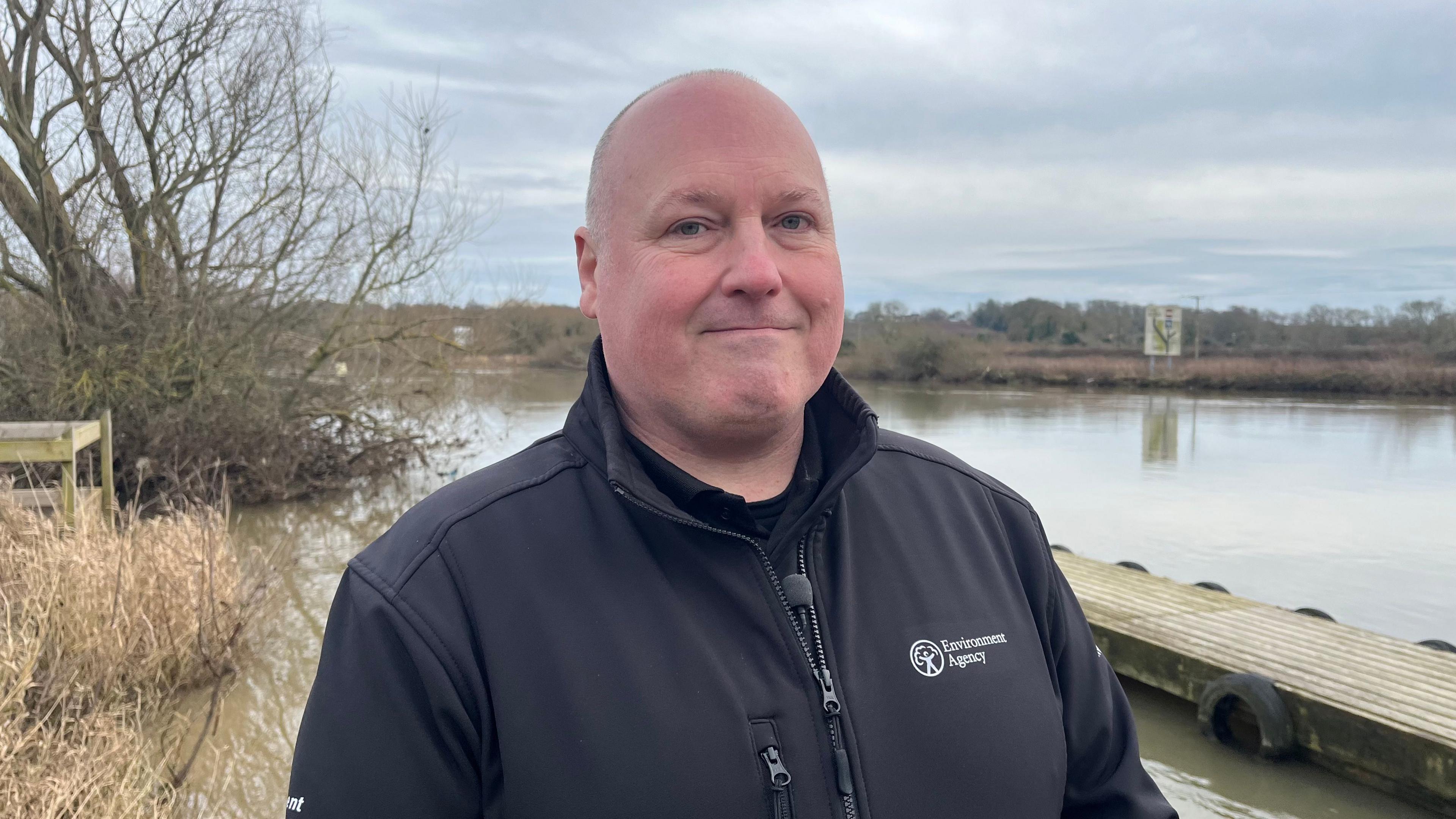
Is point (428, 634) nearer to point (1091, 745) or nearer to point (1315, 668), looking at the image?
point (1091, 745)

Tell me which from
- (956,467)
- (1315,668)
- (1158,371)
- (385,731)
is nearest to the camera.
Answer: (385,731)

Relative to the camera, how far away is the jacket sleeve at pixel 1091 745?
1665 mm

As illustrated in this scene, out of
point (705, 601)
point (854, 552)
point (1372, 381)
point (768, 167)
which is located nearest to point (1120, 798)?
point (854, 552)

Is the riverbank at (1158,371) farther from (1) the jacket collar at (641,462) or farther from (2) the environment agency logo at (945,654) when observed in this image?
(2) the environment agency logo at (945,654)

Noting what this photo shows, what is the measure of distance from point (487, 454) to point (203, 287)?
18.2 ft

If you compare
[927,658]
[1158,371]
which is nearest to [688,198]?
[927,658]

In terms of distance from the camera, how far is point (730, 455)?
158 centimetres

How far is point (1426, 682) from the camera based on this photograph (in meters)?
4.70

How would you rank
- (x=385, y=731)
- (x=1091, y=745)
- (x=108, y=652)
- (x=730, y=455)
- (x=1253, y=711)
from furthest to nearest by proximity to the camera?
(x=1253, y=711)
(x=108, y=652)
(x=1091, y=745)
(x=730, y=455)
(x=385, y=731)

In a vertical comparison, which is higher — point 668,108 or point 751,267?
point 668,108

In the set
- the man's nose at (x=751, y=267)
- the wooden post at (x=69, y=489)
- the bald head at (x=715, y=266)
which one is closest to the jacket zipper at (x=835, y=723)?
the bald head at (x=715, y=266)

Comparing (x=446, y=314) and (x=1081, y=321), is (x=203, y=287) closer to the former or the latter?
(x=446, y=314)

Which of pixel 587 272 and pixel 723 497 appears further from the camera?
pixel 587 272

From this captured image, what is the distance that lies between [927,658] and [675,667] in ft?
A: 1.31
